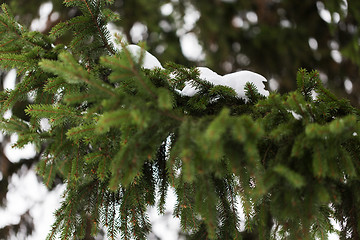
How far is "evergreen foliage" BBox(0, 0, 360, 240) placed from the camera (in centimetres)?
111

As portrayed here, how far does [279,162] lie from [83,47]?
1.35 meters

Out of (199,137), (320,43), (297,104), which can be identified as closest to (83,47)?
(199,137)

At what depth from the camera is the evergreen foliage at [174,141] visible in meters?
1.11

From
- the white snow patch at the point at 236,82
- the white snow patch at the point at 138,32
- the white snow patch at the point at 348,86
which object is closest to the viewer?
the white snow patch at the point at 236,82

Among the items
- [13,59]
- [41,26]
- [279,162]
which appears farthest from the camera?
[41,26]

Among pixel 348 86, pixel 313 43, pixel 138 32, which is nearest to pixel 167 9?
pixel 138 32

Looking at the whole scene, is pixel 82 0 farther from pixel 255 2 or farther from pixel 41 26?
pixel 255 2

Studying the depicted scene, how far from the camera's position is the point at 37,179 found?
457 centimetres

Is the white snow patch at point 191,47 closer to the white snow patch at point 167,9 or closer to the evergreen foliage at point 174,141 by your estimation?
the white snow patch at point 167,9

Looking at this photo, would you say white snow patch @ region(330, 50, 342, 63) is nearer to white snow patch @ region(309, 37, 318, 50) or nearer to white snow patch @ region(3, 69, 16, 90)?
white snow patch @ region(309, 37, 318, 50)

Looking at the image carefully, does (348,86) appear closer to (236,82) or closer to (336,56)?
(336,56)

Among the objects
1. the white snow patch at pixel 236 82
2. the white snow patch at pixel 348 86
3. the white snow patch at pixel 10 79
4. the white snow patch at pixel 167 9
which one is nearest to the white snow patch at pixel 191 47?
the white snow patch at pixel 167 9

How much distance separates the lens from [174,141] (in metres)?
1.60

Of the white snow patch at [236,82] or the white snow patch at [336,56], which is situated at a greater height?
the white snow patch at [336,56]
